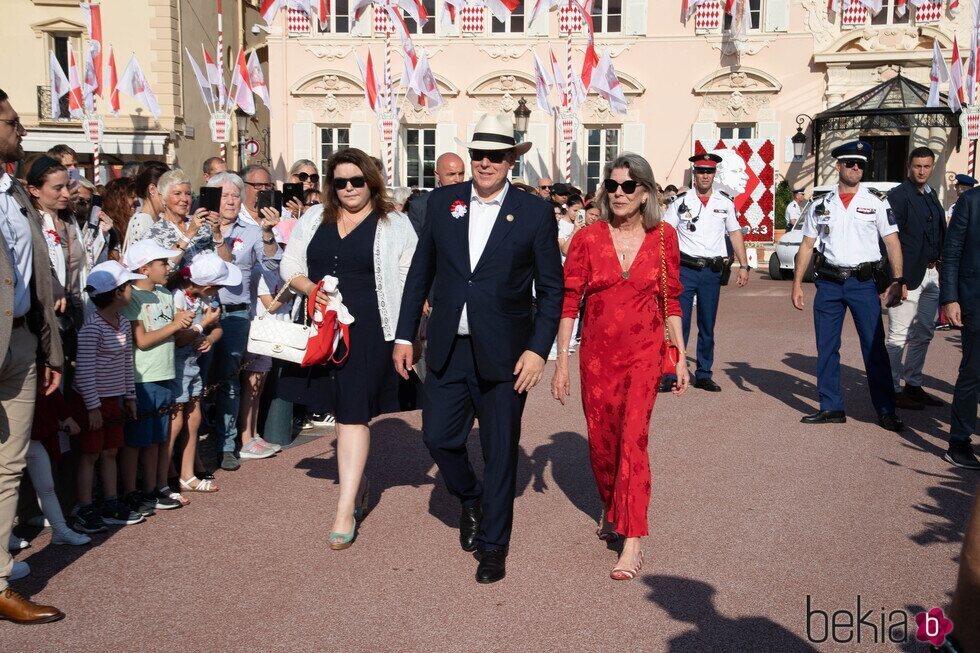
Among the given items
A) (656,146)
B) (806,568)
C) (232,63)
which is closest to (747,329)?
(806,568)

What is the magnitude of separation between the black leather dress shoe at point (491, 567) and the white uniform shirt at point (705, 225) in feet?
18.6

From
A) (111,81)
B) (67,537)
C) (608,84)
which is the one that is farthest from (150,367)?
(111,81)

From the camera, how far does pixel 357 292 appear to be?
18.0 feet

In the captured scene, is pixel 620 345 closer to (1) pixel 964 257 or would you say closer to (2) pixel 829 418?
(1) pixel 964 257

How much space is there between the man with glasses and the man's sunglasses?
205cm

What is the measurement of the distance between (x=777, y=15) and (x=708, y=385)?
19.6m

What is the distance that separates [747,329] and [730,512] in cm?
841

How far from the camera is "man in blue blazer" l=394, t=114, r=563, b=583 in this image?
4.94 m

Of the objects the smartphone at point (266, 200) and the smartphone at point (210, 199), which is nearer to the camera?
the smartphone at point (210, 199)

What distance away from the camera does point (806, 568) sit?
4934 mm

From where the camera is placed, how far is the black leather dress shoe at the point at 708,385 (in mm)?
9672

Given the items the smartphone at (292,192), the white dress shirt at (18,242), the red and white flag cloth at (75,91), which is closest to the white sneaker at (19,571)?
the white dress shirt at (18,242)

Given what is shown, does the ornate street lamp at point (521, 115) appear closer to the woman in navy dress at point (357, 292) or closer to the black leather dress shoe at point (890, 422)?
the black leather dress shoe at point (890, 422)

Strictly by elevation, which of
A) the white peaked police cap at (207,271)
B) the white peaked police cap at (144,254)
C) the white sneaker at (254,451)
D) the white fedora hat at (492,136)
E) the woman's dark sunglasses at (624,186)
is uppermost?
the white fedora hat at (492,136)
